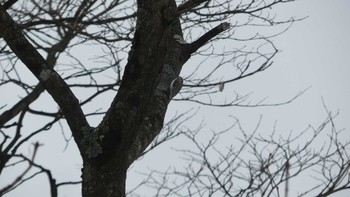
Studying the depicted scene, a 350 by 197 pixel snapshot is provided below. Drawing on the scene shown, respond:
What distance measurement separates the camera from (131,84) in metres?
1.97

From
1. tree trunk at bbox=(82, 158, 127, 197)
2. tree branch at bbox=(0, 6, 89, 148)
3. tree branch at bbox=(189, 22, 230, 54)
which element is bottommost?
tree trunk at bbox=(82, 158, 127, 197)

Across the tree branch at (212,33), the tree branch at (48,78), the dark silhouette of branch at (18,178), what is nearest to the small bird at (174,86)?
the tree branch at (212,33)

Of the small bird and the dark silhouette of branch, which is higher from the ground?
the dark silhouette of branch

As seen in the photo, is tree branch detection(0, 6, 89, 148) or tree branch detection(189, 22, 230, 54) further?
tree branch detection(189, 22, 230, 54)

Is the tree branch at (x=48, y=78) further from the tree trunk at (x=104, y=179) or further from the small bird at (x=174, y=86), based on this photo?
the small bird at (x=174, y=86)

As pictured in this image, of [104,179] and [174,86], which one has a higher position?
[174,86]

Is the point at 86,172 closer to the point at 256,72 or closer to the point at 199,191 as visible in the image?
the point at 256,72

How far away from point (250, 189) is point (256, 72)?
112 cm

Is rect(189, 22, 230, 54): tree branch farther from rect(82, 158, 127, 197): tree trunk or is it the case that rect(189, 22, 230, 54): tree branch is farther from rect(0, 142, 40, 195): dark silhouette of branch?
rect(0, 142, 40, 195): dark silhouette of branch

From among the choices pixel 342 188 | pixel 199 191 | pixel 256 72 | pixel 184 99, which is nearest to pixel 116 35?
pixel 184 99

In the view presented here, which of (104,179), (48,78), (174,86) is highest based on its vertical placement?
(174,86)

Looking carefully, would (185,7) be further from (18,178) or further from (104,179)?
(18,178)

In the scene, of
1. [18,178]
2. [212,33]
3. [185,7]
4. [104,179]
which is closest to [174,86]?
[212,33]

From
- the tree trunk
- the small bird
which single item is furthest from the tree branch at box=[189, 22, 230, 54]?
the tree trunk
